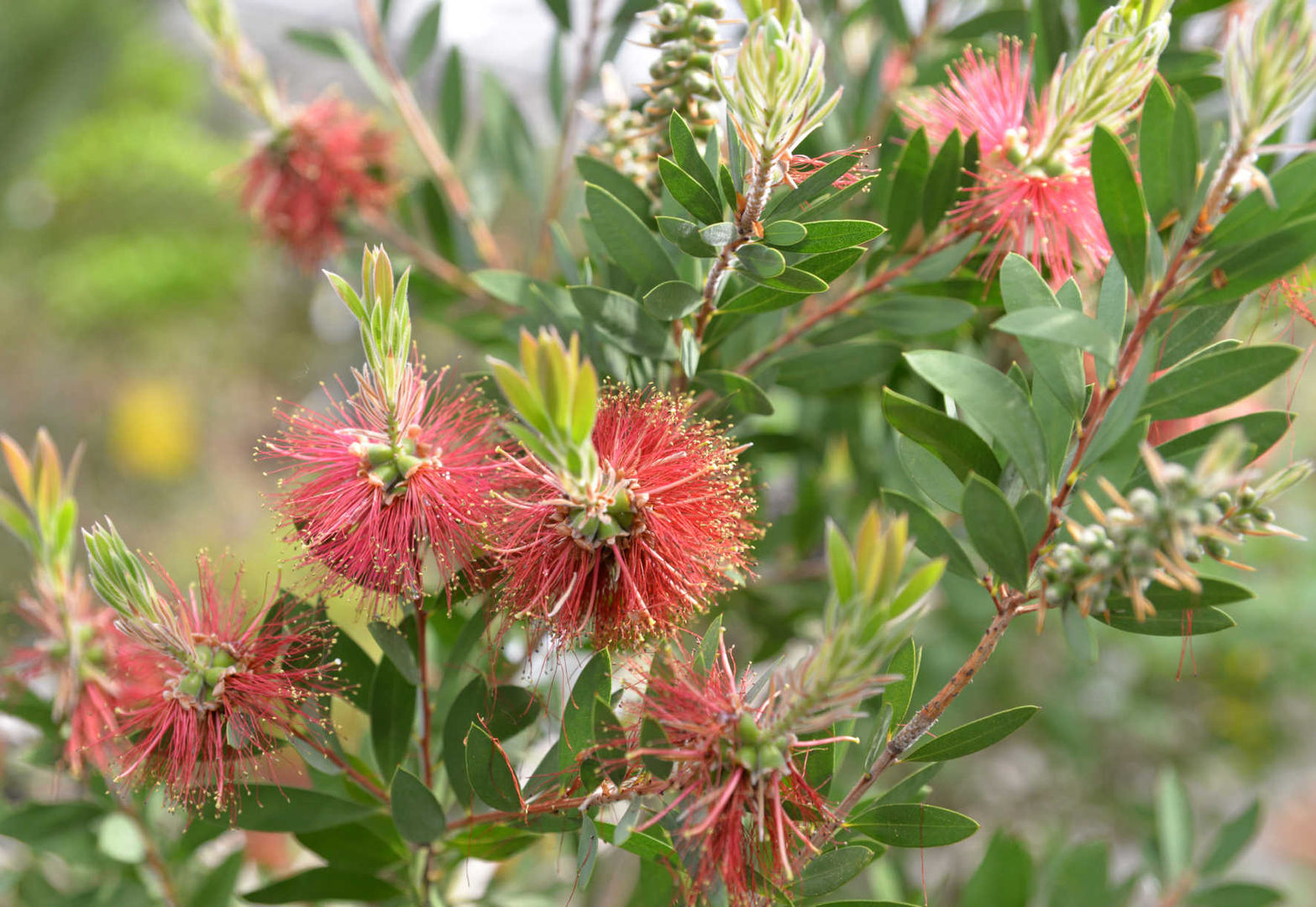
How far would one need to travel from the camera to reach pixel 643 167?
40cm

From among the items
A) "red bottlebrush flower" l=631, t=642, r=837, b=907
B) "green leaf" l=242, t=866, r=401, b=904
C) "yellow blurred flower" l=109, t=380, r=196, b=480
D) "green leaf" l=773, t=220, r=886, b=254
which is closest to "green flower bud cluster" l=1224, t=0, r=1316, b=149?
"green leaf" l=773, t=220, r=886, b=254

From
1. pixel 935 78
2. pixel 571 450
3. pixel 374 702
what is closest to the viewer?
pixel 571 450

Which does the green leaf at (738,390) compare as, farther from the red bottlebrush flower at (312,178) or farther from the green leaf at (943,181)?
the red bottlebrush flower at (312,178)

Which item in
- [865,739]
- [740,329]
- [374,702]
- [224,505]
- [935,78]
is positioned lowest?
[224,505]

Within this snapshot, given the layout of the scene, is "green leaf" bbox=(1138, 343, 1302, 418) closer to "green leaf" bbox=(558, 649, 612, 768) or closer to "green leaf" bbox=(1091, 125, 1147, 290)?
"green leaf" bbox=(1091, 125, 1147, 290)

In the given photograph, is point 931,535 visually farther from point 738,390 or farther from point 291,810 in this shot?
point 291,810

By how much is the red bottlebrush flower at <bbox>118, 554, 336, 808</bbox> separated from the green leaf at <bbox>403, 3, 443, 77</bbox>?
450mm

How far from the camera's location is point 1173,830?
24.7 inches

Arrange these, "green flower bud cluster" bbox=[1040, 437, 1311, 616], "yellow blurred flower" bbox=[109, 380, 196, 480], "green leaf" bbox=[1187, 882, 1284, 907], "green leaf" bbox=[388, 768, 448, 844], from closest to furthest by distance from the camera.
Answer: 1. "green flower bud cluster" bbox=[1040, 437, 1311, 616]
2. "green leaf" bbox=[388, 768, 448, 844]
3. "green leaf" bbox=[1187, 882, 1284, 907]
4. "yellow blurred flower" bbox=[109, 380, 196, 480]

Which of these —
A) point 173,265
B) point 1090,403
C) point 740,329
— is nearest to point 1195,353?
point 1090,403

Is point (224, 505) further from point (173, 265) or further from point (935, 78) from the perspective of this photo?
point (935, 78)

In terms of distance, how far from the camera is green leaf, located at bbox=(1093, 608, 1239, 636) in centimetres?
28

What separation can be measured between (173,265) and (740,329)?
362cm

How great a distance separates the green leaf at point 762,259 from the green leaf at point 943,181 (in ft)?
0.43
